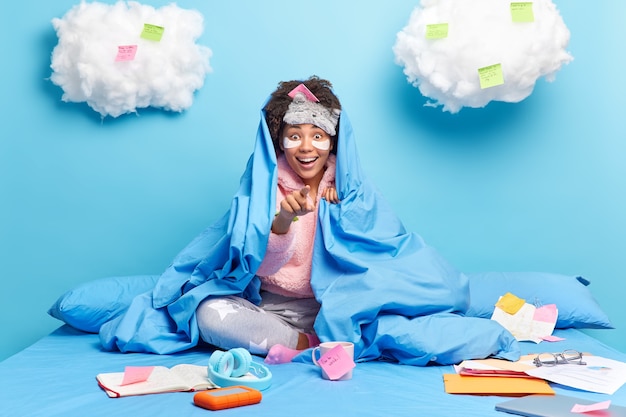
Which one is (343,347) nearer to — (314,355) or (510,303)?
(314,355)

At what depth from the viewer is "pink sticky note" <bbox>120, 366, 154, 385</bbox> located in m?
1.81

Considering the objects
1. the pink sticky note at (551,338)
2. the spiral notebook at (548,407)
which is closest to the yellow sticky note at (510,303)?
the pink sticky note at (551,338)

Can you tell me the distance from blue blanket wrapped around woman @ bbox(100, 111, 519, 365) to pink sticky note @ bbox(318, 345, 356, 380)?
0.66ft

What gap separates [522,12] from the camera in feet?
8.56

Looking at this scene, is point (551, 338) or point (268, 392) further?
point (551, 338)

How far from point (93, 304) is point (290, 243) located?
0.69 meters

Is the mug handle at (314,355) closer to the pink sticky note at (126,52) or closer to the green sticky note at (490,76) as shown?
the green sticky note at (490,76)

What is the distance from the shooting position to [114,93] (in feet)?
9.18

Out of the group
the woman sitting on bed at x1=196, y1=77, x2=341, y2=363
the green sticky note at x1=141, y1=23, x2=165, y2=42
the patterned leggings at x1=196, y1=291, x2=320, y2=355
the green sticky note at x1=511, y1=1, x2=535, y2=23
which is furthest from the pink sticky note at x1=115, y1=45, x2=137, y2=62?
the green sticky note at x1=511, y1=1, x2=535, y2=23

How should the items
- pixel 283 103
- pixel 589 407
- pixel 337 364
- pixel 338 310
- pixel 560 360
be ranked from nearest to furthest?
pixel 589 407
pixel 337 364
pixel 560 360
pixel 338 310
pixel 283 103

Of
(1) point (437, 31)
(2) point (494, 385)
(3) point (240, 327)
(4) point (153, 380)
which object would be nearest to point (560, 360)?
(2) point (494, 385)

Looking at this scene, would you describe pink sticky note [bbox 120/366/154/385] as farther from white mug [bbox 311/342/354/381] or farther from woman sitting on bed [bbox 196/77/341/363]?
white mug [bbox 311/342/354/381]

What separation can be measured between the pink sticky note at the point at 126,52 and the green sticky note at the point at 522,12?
4.38 ft

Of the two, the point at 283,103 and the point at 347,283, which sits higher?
the point at 283,103
